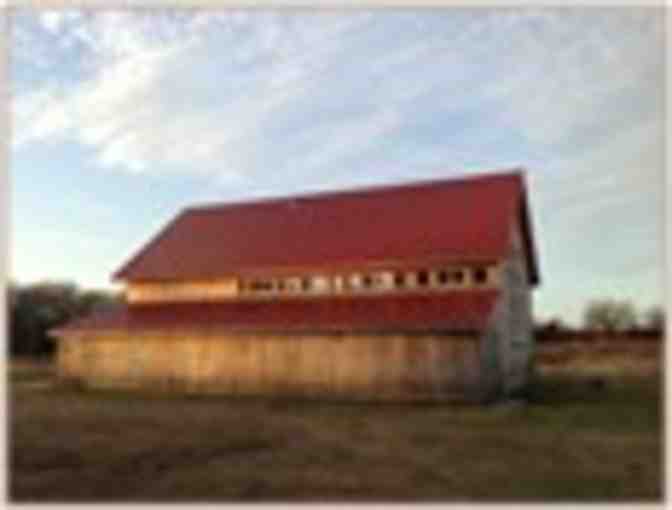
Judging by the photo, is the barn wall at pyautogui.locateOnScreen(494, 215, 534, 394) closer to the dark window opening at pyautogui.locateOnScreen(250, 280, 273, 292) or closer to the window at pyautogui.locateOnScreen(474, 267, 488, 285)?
the window at pyautogui.locateOnScreen(474, 267, 488, 285)

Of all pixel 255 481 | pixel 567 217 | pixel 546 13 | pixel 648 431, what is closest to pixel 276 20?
pixel 546 13

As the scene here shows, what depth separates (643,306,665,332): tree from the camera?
436 inches

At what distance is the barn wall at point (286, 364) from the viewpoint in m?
15.7

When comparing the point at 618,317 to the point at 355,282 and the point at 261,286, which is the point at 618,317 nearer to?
the point at 355,282

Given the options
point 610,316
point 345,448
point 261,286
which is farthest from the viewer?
point 261,286

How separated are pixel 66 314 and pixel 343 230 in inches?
227

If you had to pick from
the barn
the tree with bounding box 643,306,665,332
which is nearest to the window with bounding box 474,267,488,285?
the barn

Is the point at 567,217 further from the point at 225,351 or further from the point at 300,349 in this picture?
the point at 225,351

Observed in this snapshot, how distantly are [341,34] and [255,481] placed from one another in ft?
18.5

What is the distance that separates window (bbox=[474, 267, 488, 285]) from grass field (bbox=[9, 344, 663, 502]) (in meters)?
2.25

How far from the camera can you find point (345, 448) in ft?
38.0

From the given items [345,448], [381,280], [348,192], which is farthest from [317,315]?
[345,448]

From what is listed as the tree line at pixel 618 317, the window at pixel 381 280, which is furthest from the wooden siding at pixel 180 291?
the tree line at pixel 618 317

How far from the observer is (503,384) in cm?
1684
